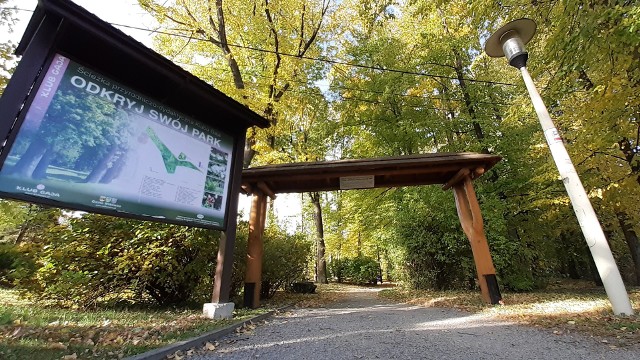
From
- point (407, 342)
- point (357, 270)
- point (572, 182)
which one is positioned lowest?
point (407, 342)

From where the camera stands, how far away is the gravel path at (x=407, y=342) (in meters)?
3.03

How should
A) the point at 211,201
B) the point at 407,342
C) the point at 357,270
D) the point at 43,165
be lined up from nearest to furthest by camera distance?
the point at 43,165, the point at 407,342, the point at 211,201, the point at 357,270

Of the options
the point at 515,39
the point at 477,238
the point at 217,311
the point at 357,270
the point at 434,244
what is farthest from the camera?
the point at 357,270

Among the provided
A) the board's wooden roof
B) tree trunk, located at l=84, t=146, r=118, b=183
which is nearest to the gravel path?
tree trunk, located at l=84, t=146, r=118, b=183

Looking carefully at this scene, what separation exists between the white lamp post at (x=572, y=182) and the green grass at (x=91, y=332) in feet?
18.0

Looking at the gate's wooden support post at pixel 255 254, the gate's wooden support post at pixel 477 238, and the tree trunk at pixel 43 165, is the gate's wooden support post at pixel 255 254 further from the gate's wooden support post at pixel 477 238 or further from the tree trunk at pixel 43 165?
the gate's wooden support post at pixel 477 238

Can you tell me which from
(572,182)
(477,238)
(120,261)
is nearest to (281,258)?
(120,261)

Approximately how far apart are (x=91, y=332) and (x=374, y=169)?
5802 millimetres

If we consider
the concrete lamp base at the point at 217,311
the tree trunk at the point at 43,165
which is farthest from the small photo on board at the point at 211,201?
the tree trunk at the point at 43,165

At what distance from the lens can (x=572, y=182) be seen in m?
4.40

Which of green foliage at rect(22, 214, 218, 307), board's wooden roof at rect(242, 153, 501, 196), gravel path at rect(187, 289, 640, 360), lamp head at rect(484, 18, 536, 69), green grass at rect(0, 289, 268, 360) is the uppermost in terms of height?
lamp head at rect(484, 18, 536, 69)

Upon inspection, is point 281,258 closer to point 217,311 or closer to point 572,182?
point 217,311

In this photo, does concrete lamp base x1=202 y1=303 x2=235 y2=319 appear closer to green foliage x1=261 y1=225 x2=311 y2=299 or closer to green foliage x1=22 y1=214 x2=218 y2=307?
green foliage x1=22 y1=214 x2=218 y2=307

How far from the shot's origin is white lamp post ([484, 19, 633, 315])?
3990 mm
